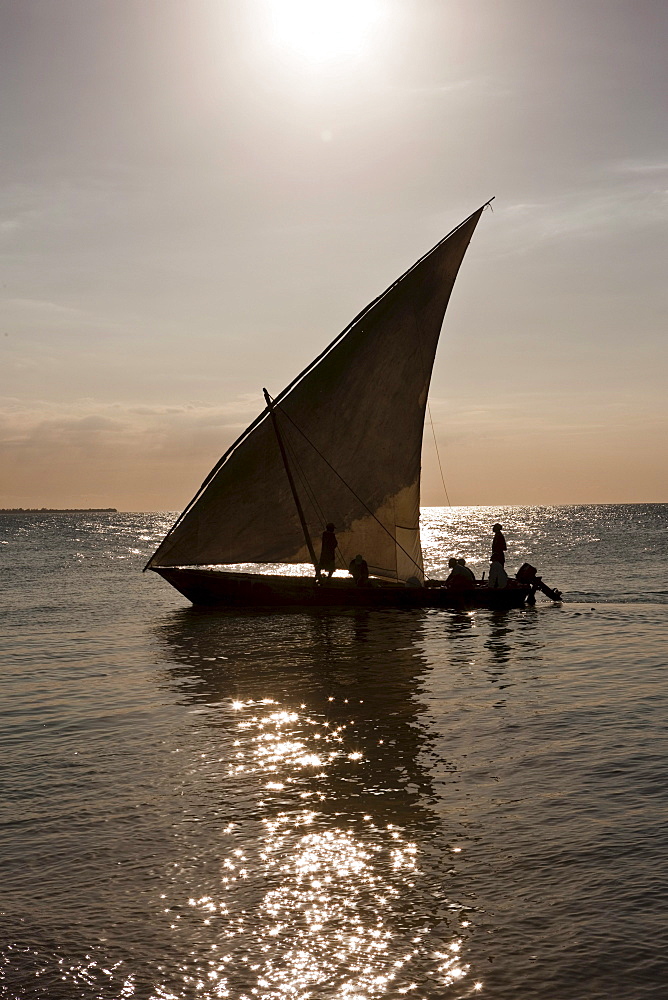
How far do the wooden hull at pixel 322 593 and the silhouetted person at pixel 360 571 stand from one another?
24 cm

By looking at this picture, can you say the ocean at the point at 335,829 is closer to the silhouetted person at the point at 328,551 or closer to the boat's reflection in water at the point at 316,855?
the boat's reflection in water at the point at 316,855

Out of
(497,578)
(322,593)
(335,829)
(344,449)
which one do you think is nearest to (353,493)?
(344,449)

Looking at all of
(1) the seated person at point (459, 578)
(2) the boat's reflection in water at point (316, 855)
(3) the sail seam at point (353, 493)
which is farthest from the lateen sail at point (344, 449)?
(2) the boat's reflection in water at point (316, 855)

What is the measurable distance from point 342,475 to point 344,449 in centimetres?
100

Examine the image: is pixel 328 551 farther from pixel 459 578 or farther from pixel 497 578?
pixel 497 578

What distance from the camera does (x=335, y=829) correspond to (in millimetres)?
10211

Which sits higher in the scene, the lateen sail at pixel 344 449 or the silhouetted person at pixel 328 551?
the lateen sail at pixel 344 449

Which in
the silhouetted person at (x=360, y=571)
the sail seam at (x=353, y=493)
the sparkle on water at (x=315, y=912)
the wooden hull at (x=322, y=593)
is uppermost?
the sail seam at (x=353, y=493)

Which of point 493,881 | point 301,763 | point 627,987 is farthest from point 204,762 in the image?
point 627,987

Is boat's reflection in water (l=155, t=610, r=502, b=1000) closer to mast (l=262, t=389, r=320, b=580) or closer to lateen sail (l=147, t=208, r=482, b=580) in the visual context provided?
mast (l=262, t=389, r=320, b=580)

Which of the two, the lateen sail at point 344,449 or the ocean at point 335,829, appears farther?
the lateen sail at point 344,449

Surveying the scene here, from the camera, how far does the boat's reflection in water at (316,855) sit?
23.7 ft

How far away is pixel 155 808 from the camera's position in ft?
36.5

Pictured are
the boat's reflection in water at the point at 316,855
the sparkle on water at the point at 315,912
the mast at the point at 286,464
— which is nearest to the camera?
the sparkle on water at the point at 315,912
